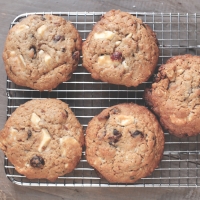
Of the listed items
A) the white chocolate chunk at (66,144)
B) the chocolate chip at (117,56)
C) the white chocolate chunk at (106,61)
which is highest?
the chocolate chip at (117,56)

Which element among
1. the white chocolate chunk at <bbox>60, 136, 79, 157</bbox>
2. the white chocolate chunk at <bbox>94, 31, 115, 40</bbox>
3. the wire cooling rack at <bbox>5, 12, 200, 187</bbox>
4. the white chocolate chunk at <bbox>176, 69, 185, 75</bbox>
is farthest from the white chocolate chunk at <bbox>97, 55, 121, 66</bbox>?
the white chocolate chunk at <bbox>60, 136, 79, 157</bbox>

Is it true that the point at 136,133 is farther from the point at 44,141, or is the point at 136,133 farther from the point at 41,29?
the point at 41,29

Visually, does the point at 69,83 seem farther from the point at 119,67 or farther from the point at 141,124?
the point at 141,124

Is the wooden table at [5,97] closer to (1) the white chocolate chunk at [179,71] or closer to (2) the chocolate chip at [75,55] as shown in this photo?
(2) the chocolate chip at [75,55]

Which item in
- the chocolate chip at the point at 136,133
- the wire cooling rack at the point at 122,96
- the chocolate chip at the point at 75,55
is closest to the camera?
the chocolate chip at the point at 136,133

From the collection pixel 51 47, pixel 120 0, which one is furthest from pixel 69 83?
pixel 120 0

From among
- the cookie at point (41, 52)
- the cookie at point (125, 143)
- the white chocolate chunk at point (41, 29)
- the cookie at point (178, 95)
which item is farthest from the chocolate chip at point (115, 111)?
the white chocolate chunk at point (41, 29)

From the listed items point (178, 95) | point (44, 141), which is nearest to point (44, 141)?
point (44, 141)
